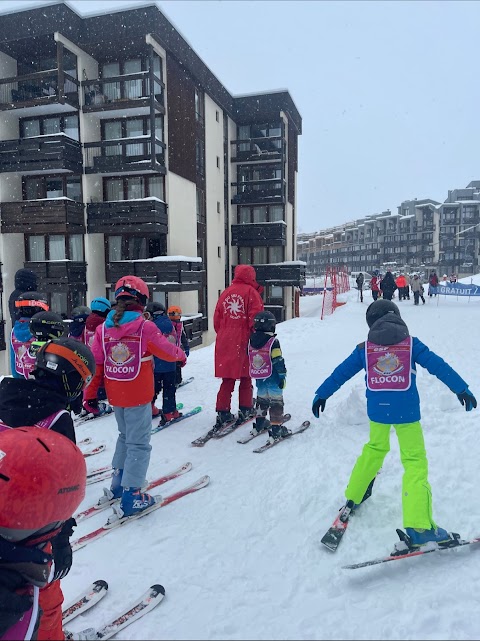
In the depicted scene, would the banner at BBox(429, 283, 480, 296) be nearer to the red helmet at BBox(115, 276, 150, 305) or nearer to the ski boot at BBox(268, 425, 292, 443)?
the ski boot at BBox(268, 425, 292, 443)

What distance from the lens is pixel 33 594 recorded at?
5.71 ft

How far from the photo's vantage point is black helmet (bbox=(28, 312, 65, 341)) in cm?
389

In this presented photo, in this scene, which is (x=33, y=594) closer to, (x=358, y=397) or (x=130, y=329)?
(x=130, y=329)

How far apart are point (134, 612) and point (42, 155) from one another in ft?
67.1

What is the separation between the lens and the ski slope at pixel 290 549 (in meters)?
2.63

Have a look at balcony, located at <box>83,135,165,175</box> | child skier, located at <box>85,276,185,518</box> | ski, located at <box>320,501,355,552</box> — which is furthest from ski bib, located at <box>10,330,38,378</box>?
balcony, located at <box>83,135,165,175</box>

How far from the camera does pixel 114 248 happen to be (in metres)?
21.1

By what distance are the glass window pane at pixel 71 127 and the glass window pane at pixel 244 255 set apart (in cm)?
1245

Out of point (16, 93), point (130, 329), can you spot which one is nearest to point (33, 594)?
point (130, 329)

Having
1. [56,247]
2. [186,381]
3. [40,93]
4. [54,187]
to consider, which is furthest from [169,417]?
[40,93]

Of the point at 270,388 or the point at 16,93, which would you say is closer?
the point at 270,388

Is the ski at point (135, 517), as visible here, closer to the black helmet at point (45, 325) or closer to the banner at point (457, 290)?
the black helmet at point (45, 325)

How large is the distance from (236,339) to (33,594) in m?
4.63

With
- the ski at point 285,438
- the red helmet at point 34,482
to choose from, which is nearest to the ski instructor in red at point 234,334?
the ski at point 285,438
